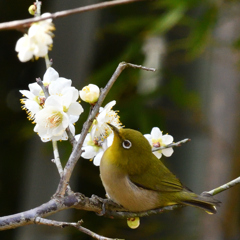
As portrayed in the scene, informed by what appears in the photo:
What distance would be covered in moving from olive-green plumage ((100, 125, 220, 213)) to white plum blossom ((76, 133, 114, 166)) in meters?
0.02

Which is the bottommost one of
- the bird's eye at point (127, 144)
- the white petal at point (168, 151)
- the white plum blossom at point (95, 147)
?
the white petal at point (168, 151)

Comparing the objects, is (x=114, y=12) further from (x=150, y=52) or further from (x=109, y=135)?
(x=109, y=135)

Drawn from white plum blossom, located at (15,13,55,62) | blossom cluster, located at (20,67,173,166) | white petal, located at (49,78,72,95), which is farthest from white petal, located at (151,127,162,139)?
white plum blossom, located at (15,13,55,62)

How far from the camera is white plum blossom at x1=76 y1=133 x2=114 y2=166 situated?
754mm

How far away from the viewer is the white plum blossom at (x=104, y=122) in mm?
695

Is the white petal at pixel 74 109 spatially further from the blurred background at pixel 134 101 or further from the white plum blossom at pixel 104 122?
the blurred background at pixel 134 101

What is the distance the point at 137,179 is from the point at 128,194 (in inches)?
2.4

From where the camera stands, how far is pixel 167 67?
7.09 ft

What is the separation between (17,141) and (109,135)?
1.37 m

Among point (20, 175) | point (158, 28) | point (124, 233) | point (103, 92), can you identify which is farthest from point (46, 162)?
point (103, 92)

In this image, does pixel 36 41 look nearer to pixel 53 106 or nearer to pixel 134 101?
pixel 53 106

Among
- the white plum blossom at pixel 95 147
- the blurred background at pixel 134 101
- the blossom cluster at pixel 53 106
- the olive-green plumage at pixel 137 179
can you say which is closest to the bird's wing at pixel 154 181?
the olive-green plumage at pixel 137 179

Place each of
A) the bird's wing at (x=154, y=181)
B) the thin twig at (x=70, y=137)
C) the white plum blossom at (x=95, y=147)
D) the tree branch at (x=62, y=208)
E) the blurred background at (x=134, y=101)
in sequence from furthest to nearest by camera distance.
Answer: the blurred background at (x=134, y=101) → the bird's wing at (x=154, y=181) → the white plum blossom at (x=95, y=147) → the thin twig at (x=70, y=137) → the tree branch at (x=62, y=208)

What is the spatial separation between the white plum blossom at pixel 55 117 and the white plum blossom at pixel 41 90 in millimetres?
23
